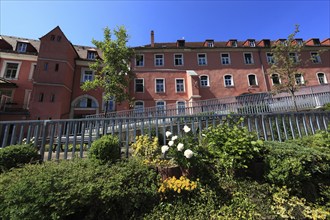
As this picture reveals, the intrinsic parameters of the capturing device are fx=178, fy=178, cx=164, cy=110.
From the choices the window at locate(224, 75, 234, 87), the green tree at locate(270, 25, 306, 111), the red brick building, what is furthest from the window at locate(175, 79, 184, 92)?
the green tree at locate(270, 25, 306, 111)

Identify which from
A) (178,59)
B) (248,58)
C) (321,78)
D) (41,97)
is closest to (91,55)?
(41,97)

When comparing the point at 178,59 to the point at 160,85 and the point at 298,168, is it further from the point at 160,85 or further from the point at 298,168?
the point at 298,168

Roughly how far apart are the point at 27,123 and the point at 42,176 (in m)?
→ 3.10

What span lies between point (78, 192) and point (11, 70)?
28.9 m

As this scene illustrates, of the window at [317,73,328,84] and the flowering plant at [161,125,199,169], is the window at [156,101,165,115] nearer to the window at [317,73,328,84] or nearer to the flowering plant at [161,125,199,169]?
the flowering plant at [161,125,199,169]

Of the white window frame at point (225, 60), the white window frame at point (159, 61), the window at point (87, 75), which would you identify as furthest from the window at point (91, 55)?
the white window frame at point (225, 60)

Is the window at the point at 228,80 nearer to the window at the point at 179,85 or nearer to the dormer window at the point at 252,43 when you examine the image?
the window at the point at 179,85

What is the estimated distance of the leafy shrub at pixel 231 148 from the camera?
3945mm

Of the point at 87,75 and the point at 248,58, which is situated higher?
the point at 248,58

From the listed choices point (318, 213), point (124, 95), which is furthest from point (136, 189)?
point (124, 95)

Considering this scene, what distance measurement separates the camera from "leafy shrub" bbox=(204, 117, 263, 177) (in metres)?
3.94

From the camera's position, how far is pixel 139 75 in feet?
80.6

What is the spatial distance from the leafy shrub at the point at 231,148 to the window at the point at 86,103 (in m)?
22.5

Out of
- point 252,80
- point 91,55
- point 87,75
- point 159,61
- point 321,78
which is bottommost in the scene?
point 252,80
